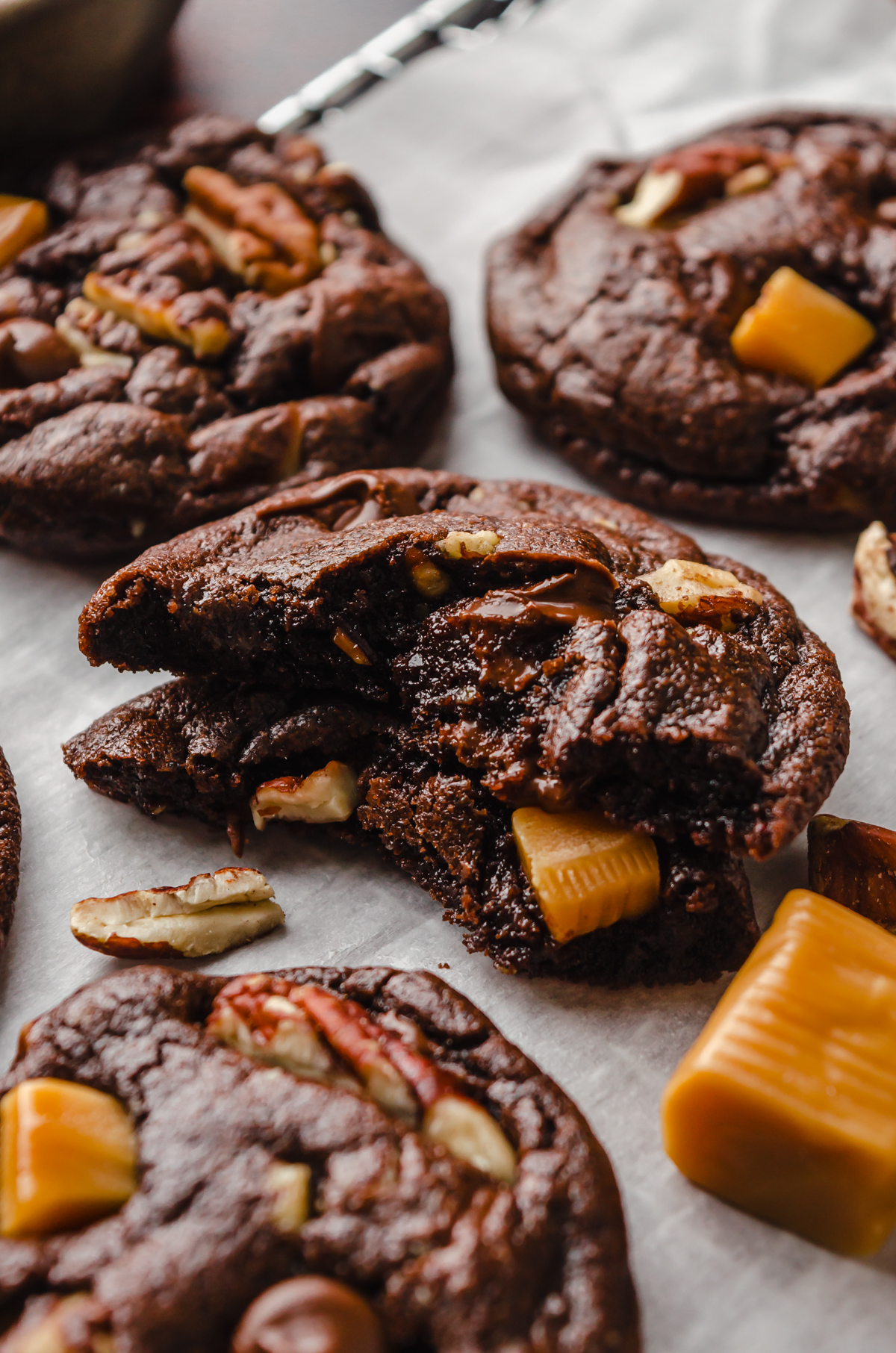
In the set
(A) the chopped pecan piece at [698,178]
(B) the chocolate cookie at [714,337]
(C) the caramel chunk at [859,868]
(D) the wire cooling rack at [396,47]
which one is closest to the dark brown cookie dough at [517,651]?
(C) the caramel chunk at [859,868]

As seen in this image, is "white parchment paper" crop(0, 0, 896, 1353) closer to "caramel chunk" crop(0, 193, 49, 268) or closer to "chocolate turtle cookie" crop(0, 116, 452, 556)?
"chocolate turtle cookie" crop(0, 116, 452, 556)

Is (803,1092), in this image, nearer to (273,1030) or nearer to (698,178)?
(273,1030)

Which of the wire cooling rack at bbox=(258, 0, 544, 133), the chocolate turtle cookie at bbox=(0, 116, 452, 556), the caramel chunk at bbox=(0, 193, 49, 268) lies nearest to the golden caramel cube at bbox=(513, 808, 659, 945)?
the chocolate turtle cookie at bbox=(0, 116, 452, 556)

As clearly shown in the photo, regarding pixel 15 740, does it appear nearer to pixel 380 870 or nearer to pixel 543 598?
pixel 380 870

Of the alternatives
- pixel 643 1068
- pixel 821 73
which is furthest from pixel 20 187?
pixel 643 1068

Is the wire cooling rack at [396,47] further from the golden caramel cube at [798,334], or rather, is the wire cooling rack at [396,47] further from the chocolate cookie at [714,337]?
the golden caramel cube at [798,334]

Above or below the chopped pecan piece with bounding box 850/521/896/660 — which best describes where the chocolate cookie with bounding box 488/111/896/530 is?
above
